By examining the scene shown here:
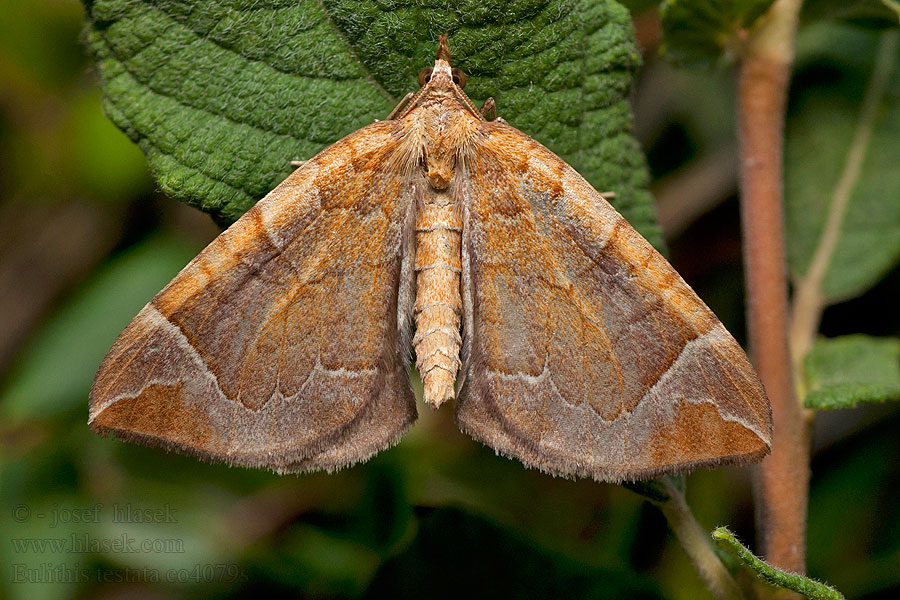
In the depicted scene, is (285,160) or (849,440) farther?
(849,440)

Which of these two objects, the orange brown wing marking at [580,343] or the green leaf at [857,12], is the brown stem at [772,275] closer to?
the green leaf at [857,12]

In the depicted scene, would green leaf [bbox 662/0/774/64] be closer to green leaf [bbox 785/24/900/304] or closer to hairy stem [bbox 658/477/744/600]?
green leaf [bbox 785/24/900/304]

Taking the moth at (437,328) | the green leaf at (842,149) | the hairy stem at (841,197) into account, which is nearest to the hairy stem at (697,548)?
the moth at (437,328)

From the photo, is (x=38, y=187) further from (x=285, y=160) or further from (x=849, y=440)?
(x=849, y=440)

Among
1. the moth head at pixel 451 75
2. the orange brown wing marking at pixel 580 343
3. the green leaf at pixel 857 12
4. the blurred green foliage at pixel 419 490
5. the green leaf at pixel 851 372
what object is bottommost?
the blurred green foliage at pixel 419 490

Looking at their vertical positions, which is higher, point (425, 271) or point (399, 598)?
point (425, 271)

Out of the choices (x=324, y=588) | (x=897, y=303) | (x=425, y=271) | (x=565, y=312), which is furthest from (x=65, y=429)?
(x=897, y=303)
